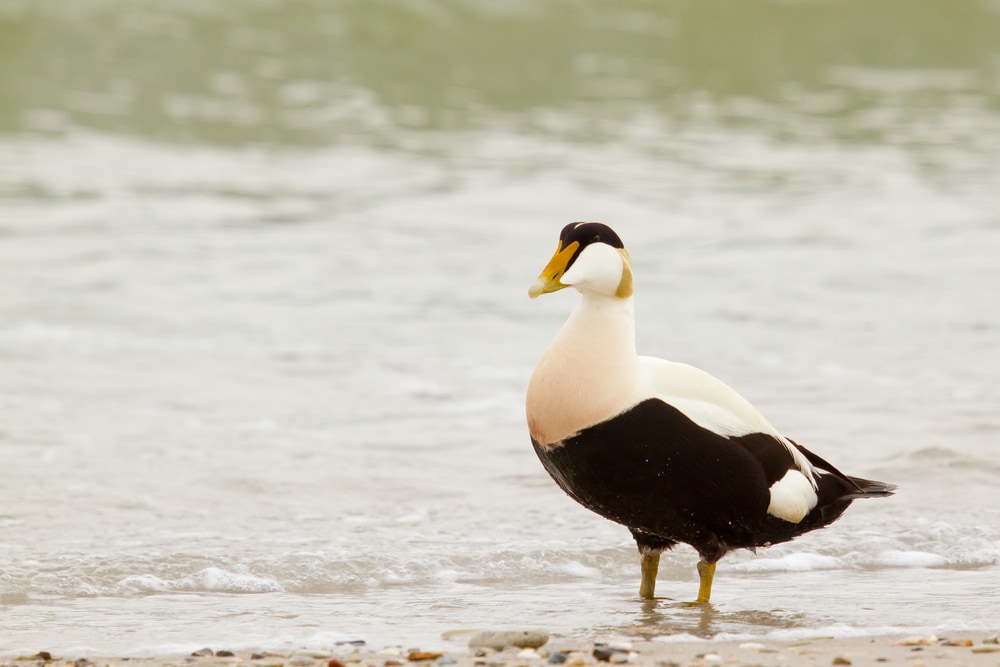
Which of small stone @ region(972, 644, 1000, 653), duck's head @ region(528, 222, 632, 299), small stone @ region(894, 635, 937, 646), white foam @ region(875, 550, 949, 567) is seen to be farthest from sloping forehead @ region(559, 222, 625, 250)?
white foam @ region(875, 550, 949, 567)

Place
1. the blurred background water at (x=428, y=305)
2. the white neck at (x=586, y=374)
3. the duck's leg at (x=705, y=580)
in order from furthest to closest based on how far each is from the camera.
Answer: the blurred background water at (x=428, y=305) < the duck's leg at (x=705, y=580) < the white neck at (x=586, y=374)

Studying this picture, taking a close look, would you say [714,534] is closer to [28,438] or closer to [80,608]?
[80,608]

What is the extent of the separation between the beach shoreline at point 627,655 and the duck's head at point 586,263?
1193mm

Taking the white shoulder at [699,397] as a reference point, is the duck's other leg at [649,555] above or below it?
below

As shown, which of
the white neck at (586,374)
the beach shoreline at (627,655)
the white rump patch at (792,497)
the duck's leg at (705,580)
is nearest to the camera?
the beach shoreline at (627,655)

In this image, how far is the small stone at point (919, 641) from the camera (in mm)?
4547

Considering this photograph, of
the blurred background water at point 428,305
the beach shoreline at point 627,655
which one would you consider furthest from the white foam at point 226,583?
the beach shoreline at point 627,655

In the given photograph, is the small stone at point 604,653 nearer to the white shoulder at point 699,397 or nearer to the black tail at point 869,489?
the white shoulder at point 699,397

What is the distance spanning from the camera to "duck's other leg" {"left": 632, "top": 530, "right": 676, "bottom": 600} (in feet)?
17.6

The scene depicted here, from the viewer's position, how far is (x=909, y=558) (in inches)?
250

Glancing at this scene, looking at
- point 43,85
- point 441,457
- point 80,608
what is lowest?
point 80,608

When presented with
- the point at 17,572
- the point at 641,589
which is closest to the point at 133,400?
the point at 17,572

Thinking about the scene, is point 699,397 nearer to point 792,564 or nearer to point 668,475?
point 668,475

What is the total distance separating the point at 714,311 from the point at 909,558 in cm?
633
